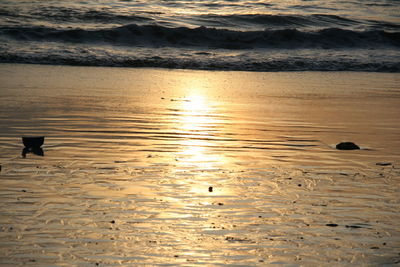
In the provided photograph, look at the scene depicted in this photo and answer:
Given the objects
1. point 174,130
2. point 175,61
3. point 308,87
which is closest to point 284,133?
point 174,130

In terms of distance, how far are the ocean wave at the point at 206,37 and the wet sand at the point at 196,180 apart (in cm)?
858

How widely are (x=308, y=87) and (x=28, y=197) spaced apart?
8232mm

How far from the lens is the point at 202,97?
10.2 m

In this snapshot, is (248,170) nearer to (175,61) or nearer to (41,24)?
(175,61)

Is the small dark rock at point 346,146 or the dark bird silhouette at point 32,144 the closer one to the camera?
the dark bird silhouette at point 32,144

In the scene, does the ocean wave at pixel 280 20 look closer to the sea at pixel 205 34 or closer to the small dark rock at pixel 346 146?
the sea at pixel 205 34

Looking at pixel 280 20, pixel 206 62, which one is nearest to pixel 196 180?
pixel 206 62

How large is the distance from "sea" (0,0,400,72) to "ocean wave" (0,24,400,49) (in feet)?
0.10

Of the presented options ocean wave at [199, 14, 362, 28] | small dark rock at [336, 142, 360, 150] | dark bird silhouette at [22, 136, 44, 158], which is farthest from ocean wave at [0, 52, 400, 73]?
dark bird silhouette at [22, 136, 44, 158]

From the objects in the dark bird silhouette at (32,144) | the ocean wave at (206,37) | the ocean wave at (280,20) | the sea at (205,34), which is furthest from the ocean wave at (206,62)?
the dark bird silhouette at (32,144)

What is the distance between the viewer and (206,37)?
2011 cm

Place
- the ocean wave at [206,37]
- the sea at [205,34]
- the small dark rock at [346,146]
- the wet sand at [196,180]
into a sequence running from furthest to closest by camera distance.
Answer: the ocean wave at [206,37]
the sea at [205,34]
the small dark rock at [346,146]
the wet sand at [196,180]

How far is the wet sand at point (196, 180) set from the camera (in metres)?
3.75

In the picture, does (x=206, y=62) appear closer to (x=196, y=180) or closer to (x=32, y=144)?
(x=32, y=144)
